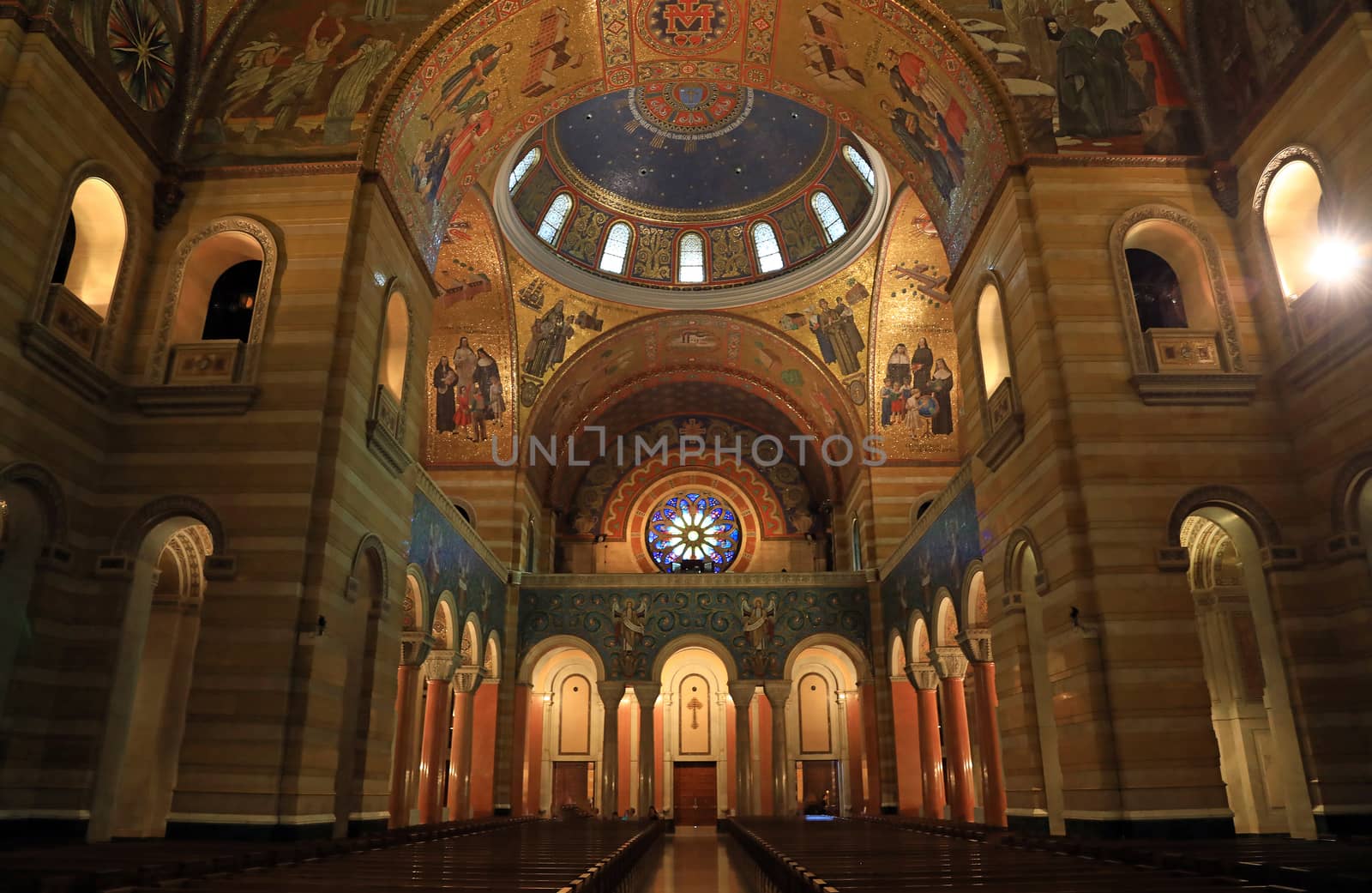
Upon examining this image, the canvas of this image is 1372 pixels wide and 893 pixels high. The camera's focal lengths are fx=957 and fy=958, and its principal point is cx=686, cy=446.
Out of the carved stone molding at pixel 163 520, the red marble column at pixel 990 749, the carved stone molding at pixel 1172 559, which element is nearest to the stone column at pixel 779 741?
the red marble column at pixel 990 749

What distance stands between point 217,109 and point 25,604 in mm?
6630

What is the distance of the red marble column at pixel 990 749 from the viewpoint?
14672mm

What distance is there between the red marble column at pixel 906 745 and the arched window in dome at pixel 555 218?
1337 cm

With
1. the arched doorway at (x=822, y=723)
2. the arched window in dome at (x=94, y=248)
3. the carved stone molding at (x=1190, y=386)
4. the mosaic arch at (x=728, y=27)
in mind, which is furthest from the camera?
the arched doorway at (x=822, y=723)

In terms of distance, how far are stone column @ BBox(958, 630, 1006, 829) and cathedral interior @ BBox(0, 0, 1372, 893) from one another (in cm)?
10

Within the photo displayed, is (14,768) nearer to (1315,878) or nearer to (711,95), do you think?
(1315,878)

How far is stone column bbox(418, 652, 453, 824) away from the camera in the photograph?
18844 millimetres

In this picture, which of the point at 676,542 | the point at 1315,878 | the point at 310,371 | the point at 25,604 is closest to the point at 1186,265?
the point at 1315,878

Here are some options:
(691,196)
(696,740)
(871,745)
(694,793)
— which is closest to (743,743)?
(871,745)

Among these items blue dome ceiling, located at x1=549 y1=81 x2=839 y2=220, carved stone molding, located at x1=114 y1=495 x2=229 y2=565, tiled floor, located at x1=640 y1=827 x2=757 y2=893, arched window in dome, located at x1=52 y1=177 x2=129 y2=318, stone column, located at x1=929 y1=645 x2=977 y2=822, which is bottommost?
tiled floor, located at x1=640 y1=827 x2=757 y2=893

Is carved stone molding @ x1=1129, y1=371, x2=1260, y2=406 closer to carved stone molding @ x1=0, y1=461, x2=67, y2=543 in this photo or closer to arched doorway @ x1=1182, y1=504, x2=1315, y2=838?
arched doorway @ x1=1182, y1=504, x2=1315, y2=838

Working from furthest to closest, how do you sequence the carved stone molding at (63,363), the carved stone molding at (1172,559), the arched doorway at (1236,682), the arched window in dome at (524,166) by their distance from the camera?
1. the arched window in dome at (524,166)
2. the arched doorway at (1236,682)
3. the carved stone molding at (1172,559)
4. the carved stone molding at (63,363)

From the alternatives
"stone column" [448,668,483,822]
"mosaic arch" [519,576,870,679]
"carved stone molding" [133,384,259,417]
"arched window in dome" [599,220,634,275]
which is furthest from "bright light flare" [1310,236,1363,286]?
"stone column" [448,668,483,822]

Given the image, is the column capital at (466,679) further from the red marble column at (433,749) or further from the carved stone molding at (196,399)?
the carved stone molding at (196,399)
